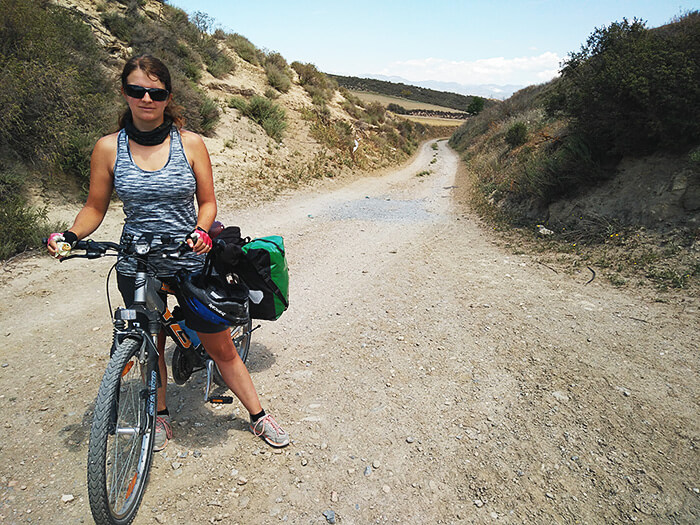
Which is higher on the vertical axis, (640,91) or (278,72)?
(278,72)

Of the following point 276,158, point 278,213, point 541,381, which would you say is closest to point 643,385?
point 541,381

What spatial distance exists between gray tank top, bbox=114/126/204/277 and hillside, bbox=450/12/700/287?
553cm

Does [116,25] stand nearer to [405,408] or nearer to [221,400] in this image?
[221,400]

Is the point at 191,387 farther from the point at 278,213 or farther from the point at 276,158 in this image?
the point at 276,158

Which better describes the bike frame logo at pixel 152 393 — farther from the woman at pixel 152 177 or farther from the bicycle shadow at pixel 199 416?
the bicycle shadow at pixel 199 416

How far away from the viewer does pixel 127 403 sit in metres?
2.01

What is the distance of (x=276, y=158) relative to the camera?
14117 mm

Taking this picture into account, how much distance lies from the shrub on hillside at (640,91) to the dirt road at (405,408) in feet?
11.4

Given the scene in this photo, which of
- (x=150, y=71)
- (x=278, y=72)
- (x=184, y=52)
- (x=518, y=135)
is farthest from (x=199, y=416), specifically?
(x=278, y=72)

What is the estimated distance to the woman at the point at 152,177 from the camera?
6.53 feet

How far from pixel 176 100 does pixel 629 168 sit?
1187 cm

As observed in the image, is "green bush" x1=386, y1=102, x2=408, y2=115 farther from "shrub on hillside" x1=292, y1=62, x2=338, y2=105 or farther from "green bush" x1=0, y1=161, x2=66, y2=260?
"green bush" x1=0, y1=161, x2=66, y2=260

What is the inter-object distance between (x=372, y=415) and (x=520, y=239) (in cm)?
576

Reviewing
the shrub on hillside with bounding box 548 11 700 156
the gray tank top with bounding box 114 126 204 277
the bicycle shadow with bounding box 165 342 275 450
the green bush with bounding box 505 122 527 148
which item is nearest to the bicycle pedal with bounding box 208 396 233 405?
the bicycle shadow with bounding box 165 342 275 450
